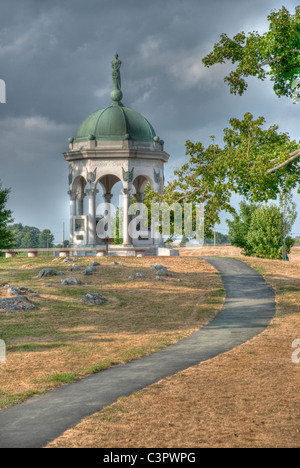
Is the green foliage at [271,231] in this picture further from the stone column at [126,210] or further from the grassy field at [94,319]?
the grassy field at [94,319]

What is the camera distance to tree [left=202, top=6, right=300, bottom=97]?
2006 centimetres

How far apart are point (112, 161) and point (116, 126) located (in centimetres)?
300

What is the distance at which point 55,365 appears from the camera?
1266 cm

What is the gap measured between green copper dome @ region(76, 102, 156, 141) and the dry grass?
29.7 m

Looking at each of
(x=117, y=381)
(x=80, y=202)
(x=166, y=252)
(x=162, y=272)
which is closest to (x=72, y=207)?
(x=80, y=202)

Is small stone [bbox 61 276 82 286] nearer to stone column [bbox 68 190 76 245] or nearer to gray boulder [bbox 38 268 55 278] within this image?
gray boulder [bbox 38 268 55 278]

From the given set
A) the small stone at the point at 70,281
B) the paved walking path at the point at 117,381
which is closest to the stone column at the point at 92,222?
the small stone at the point at 70,281

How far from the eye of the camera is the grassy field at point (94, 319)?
12320mm

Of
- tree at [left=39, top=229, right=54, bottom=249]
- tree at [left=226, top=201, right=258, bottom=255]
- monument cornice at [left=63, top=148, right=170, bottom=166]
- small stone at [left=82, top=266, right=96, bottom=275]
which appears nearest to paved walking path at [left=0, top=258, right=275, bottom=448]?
small stone at [left=82, top=266, right=96, bottom=275]
